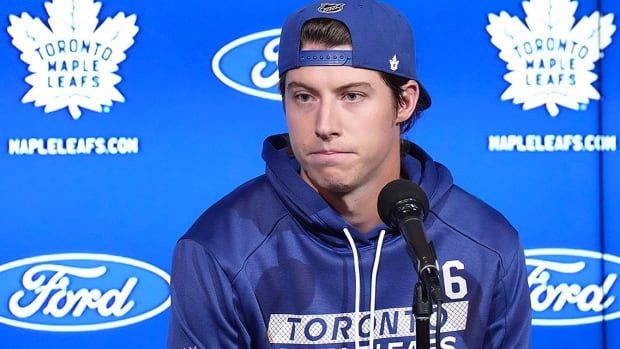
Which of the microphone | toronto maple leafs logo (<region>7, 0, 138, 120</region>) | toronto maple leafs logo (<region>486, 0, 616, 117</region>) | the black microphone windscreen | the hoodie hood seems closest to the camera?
the microphone

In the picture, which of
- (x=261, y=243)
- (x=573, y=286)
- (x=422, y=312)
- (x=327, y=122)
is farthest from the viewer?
(x=573, y=286)

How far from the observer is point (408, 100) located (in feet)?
4.98

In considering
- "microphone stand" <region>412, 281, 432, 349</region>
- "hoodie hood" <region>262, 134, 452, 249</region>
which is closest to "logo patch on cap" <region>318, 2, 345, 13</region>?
"hoodie hood" <region>262, 134, 452, 249</region>

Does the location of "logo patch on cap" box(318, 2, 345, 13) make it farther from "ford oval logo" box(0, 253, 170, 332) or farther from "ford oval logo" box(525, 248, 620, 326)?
"ford oval logo" box(525, 248, 620, 326)

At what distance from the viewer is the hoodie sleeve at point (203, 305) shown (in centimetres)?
143

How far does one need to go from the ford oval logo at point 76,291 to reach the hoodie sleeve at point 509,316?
3.09 feet

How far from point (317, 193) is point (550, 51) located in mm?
1039

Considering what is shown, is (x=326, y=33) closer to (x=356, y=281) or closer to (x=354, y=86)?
(x=354, y=86)

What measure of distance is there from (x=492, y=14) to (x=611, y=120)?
38 centimetres

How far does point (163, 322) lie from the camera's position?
7.40ft

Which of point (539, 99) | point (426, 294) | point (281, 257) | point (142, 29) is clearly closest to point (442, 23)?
→ point (539, 99)

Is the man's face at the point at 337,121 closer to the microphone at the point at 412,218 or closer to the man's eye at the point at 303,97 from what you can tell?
the man's eye at the point at 303,97

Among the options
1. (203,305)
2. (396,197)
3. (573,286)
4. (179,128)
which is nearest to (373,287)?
(203,305)

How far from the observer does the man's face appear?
138cm
